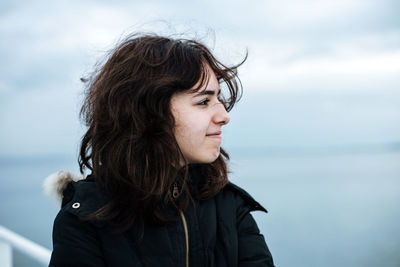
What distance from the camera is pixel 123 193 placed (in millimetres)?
1480

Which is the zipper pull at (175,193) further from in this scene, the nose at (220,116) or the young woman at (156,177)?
the nose at (220,116)

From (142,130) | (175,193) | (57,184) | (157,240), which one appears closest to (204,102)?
(142,130)

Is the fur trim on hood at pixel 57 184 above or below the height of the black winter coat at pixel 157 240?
above

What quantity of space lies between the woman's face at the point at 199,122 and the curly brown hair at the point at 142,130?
28mm

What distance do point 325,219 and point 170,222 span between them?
48.0 ft

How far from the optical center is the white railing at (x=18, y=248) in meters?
1.63

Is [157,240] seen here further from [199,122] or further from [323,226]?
[323,226]

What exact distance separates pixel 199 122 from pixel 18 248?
1223mm

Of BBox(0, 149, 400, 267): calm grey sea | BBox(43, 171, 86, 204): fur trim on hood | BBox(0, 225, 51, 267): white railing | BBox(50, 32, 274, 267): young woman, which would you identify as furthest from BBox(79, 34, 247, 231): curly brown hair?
BBox(0, 149, 400, 267): calm grey sea

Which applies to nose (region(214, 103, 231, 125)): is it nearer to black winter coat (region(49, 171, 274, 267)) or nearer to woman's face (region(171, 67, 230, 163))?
woman's face (region(171, 67, 230, 163))

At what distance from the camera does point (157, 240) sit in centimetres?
141

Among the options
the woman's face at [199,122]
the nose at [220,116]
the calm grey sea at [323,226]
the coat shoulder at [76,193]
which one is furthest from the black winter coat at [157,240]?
the calm grey sea at [323,226]

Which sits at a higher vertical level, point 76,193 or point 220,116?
point 220,116

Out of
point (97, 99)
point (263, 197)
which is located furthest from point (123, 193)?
point (263, 197)
